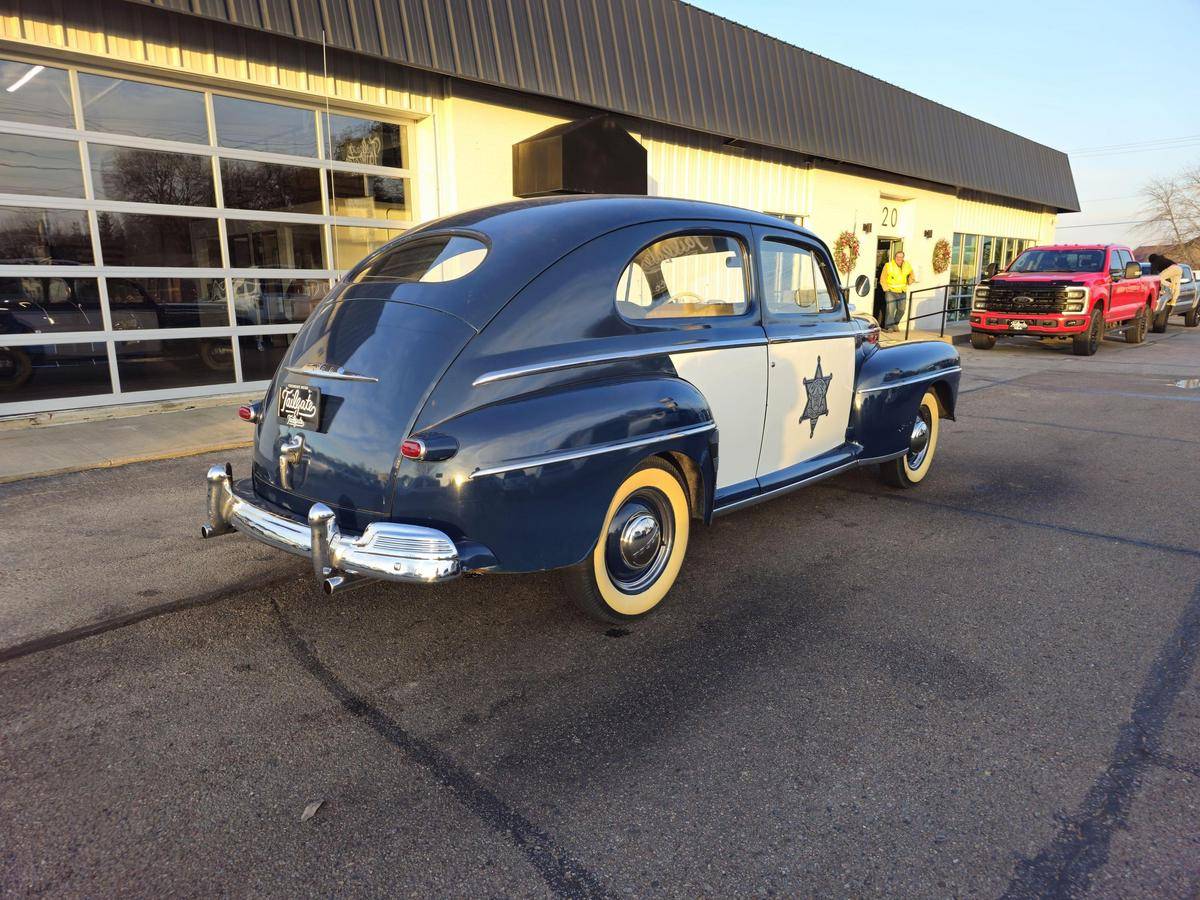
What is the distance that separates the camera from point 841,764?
8.23ft

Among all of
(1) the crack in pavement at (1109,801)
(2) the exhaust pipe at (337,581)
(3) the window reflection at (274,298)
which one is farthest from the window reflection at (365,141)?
(1) the crack in pavement at (1109,801)

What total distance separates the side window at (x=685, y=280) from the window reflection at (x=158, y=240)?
284 inches

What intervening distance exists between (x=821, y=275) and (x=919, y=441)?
175 cm

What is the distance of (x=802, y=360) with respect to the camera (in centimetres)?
435

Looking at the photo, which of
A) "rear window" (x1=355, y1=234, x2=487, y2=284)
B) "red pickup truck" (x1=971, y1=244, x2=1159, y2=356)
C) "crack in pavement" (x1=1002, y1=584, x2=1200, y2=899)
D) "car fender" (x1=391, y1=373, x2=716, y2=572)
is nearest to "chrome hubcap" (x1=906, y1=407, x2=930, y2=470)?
"crack in pavement" (x1=1002, y1=584, x2=1200, y2=899)

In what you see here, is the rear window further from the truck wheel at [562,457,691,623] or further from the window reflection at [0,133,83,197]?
the window reflection at [0,133,83,197]

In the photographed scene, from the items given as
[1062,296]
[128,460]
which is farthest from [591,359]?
[1062,296]

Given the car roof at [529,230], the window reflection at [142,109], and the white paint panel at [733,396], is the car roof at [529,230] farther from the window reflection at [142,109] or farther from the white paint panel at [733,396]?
the window reflection at [142,109]

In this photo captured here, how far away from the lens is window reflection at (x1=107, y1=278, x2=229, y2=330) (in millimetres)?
8297

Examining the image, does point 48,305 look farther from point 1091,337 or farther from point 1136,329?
point 1136,329

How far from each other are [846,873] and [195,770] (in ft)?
6.69

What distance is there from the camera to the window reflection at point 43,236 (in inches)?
299

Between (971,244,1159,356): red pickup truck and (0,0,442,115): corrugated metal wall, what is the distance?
Answer: 12.1 metres

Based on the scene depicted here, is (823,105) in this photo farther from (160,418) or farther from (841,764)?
(841,764)
